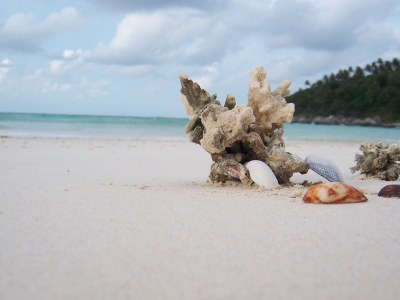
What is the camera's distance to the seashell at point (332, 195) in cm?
283

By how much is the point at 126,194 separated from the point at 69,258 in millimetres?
1540

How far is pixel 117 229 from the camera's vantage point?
2127 millimetres

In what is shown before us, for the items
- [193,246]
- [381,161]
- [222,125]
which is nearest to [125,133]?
[381,161]

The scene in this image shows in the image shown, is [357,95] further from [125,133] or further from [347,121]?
[125,133]

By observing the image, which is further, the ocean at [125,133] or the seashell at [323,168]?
the ocean at [125,133]

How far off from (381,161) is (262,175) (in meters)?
2.04

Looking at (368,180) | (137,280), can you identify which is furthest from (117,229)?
(368,180)

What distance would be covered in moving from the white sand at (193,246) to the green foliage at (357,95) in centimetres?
5815

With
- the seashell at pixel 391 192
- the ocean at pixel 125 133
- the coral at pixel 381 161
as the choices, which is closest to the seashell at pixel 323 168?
the seashell at pixel 391 192

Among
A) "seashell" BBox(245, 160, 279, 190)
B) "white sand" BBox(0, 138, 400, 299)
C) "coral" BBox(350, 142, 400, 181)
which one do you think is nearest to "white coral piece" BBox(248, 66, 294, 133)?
"seashell" BBox(245, 160, 279, 190)

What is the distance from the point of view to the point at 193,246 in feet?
6.12

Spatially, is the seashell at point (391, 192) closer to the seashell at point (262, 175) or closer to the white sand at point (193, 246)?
the white sand at point (193, 246)

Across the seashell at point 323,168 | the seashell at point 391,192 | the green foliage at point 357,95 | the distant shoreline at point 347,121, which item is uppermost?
the green foliage at point 357,95

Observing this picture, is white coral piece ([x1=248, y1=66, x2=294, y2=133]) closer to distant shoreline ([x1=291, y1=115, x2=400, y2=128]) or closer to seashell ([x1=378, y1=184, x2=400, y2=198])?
seashell ([x1=378, y1=184, x2=400, y2=198])
